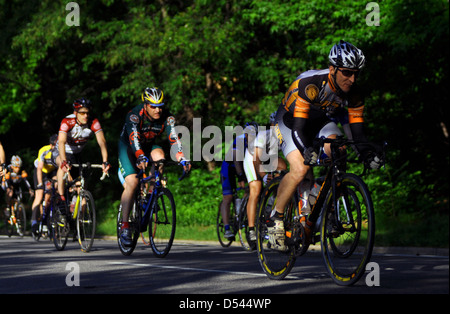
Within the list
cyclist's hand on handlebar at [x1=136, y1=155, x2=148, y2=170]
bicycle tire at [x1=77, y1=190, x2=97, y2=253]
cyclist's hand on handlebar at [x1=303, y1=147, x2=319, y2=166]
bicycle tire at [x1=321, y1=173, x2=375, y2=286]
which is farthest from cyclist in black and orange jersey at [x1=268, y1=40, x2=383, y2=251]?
bicycle tire at [x1=77, y1=190, x2=97, y2=253]

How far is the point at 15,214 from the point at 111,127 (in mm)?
9703

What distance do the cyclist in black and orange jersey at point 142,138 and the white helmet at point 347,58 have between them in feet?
Answer: 12.7

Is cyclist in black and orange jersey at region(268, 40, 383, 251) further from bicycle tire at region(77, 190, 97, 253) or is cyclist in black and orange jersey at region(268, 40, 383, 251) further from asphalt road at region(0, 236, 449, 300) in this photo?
bicycle tire at region(77, 190, 97, 253)

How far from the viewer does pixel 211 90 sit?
83.1 ft

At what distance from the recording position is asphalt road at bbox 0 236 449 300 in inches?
259

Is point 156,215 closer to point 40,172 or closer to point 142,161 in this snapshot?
point 142,161

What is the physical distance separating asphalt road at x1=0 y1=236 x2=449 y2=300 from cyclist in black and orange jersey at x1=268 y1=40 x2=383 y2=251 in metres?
0.67

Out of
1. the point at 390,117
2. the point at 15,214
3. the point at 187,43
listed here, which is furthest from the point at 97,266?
the point at 187,43

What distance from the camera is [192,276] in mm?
7992

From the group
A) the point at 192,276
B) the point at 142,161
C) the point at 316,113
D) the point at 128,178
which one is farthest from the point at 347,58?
the point at 128,178

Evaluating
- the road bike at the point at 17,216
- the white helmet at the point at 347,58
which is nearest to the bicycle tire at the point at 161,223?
the white helmet at the point at 347,58

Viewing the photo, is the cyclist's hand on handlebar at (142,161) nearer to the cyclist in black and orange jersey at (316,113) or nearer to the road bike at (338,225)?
the cyclist in black and orange jersey at (316,113)

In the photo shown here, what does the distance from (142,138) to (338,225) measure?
180 inches

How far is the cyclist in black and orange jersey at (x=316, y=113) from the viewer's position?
6.77 meters
